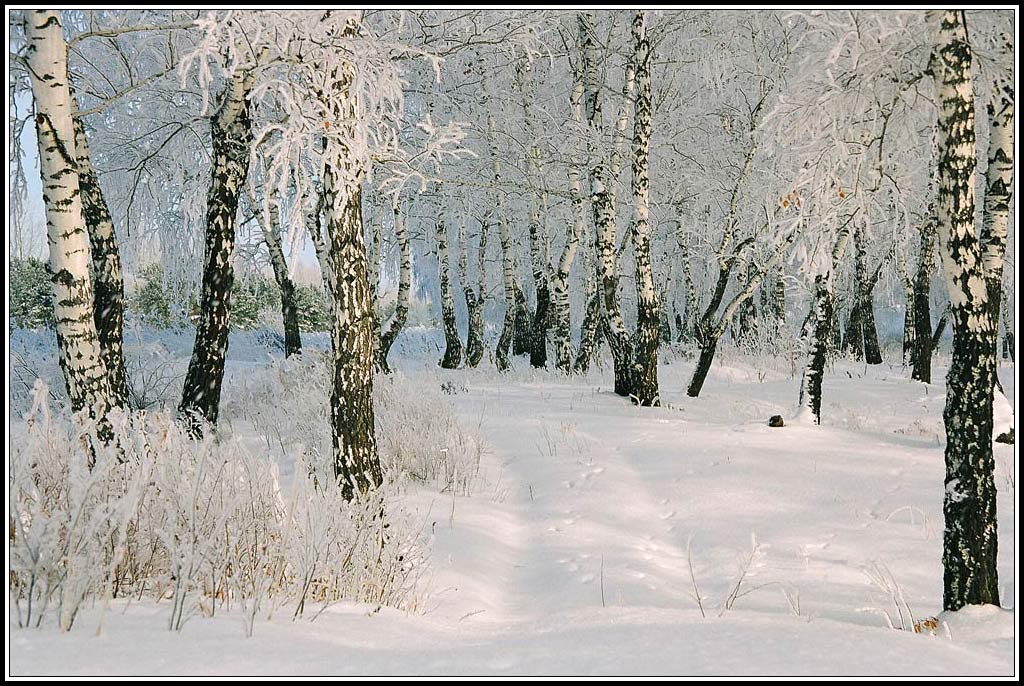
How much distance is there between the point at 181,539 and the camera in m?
3.01

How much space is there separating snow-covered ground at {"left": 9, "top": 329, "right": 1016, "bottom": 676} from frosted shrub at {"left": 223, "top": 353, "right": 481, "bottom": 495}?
0.30 meters

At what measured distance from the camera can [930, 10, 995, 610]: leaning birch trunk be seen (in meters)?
3.98

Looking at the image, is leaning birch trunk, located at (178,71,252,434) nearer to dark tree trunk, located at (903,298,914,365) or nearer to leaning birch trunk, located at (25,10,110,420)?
leaning birch trunk, located at (25,10,110,420)

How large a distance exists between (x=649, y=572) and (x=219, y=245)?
5.63m

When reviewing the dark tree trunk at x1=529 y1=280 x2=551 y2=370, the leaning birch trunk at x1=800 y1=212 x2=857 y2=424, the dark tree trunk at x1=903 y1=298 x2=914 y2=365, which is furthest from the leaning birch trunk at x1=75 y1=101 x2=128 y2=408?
the dark tree trunk at x1=903 y1=298 x2=914 y2=365

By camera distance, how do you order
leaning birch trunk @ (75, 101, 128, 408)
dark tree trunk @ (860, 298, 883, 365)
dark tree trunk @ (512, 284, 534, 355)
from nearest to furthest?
leaning birch trunk @ (75, 101, 128, 408) → dark tree trunk @ (860, 298, 883, 365) → dark tree trunk @ (512, 284, 534, 355)

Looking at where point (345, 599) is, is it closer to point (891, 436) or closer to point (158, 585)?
point (158, 585)

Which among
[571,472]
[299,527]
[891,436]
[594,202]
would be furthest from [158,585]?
[594,202]

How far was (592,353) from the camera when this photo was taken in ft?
59.4

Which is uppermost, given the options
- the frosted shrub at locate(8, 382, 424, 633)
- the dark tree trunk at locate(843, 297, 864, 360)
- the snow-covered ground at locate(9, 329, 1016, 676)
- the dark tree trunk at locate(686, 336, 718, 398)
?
the dark tree trunk at locate(843, 297, 864, 360)

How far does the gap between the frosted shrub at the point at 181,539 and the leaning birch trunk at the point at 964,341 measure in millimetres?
2867

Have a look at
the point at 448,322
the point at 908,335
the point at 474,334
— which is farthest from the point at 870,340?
the point at 448,322

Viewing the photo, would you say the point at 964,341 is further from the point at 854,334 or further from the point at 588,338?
the point at 854,334

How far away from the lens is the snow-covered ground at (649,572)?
2691 millimetres
